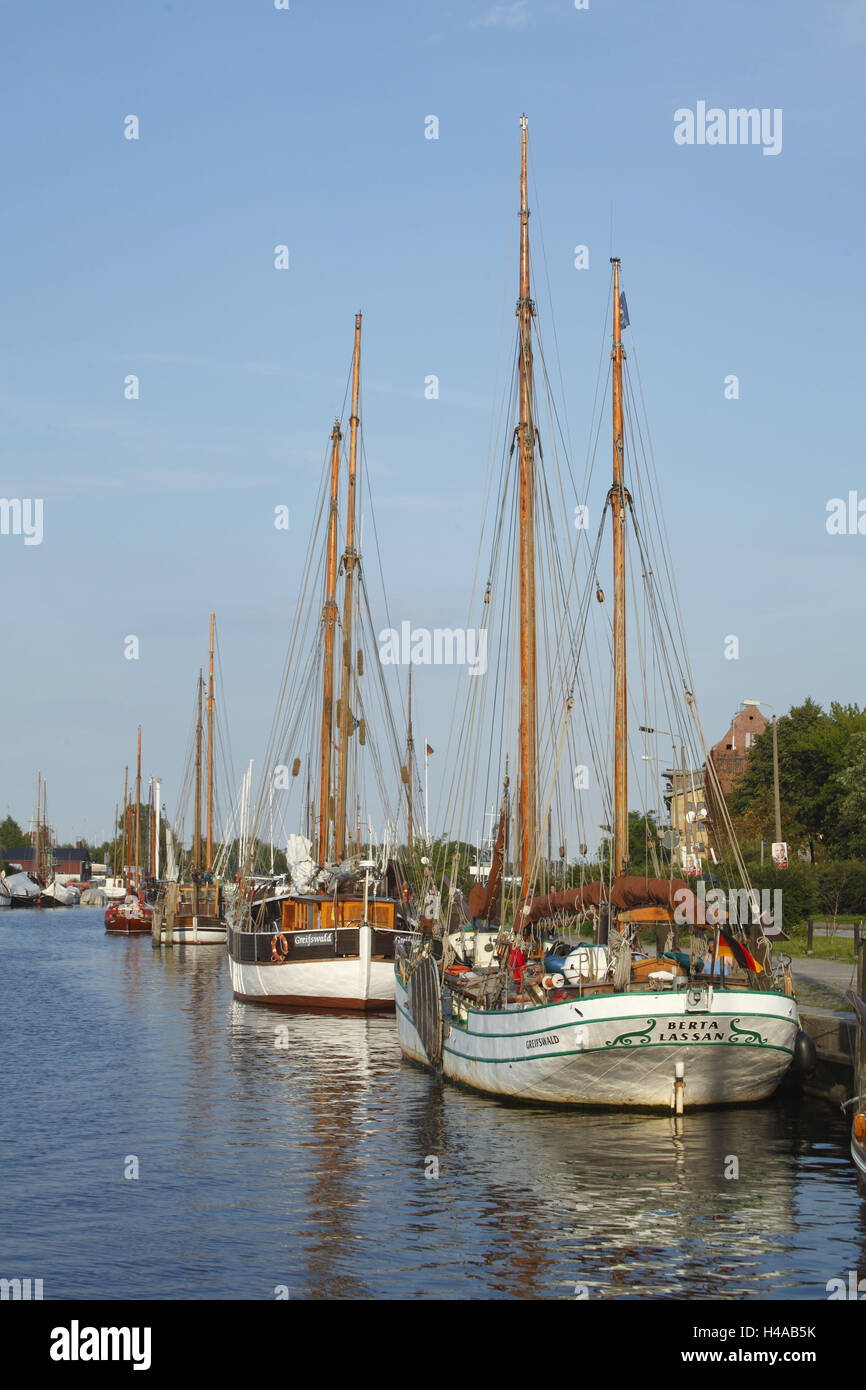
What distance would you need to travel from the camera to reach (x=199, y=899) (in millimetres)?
88750

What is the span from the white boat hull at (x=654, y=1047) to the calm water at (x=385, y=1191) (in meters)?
0.51

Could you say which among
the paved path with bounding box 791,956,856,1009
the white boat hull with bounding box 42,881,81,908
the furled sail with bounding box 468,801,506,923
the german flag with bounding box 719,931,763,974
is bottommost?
the white boat hull with bounding box 42,881,81,908

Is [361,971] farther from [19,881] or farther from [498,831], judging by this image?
[19,881]

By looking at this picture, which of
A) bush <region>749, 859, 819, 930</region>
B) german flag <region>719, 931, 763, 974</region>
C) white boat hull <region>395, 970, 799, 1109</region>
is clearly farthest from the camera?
bush <region>749, 859, 819, 930</region>

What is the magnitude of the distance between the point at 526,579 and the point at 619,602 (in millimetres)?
2561

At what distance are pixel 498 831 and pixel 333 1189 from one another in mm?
16823

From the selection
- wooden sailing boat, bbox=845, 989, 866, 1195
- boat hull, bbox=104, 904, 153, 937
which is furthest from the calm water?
boat hull, bbox=104, 904, 153, 937

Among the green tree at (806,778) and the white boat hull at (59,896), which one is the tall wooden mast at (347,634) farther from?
the white boat hull at (59,896)

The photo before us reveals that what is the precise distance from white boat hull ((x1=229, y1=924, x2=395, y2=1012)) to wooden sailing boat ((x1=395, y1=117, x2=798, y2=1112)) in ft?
27.8

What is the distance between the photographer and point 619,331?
115ft

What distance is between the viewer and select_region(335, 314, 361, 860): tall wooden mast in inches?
1964

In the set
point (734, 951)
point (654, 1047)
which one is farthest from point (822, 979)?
point (654, 1047)

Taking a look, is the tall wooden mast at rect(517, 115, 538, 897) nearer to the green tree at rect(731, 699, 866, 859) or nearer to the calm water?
the calm water

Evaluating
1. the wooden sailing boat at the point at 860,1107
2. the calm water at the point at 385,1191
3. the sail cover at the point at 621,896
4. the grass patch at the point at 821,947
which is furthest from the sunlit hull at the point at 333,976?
the wooden sailing boat at the point at 860,1107
